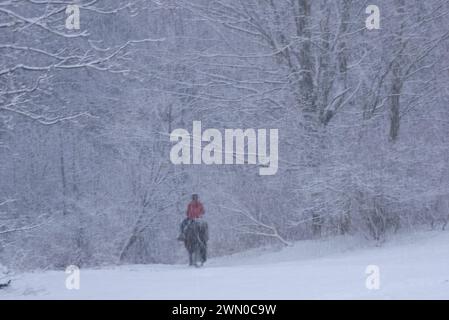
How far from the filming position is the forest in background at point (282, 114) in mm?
14914

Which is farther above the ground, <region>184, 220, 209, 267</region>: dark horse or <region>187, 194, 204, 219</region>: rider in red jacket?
<region>187, 194, 204, 219</region>: rider in red jacket

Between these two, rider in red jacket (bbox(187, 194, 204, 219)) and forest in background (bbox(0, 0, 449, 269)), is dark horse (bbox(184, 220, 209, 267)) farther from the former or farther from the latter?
forest in background (bbox(0, 0, 449, 269))

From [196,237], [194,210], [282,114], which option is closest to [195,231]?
[196,237]

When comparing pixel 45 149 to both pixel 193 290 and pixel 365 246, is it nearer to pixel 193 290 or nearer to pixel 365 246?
pixel 365 246

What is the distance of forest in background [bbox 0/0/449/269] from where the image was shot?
48.9 feet

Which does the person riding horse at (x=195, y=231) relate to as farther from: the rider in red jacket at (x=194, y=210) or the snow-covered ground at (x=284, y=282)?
the snow-covered ground at (x=284, y=282)

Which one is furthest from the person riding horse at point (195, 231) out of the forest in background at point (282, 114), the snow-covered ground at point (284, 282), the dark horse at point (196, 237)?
the forest in background at point (282, 114)

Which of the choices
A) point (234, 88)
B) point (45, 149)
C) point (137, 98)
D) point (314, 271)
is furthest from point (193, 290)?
point (45, 149)

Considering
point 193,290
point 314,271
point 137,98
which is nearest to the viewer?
point 193,290

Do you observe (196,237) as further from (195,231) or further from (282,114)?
(282,114)

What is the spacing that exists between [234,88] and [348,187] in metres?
4.90

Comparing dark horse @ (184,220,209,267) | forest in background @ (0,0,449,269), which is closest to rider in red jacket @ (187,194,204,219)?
dark horse @ (184,220,209,267)

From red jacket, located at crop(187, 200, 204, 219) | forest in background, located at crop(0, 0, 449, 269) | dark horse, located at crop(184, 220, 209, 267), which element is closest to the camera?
red jacket, located at crop(187, 200, 204, 219)

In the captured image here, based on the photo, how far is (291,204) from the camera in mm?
17906
